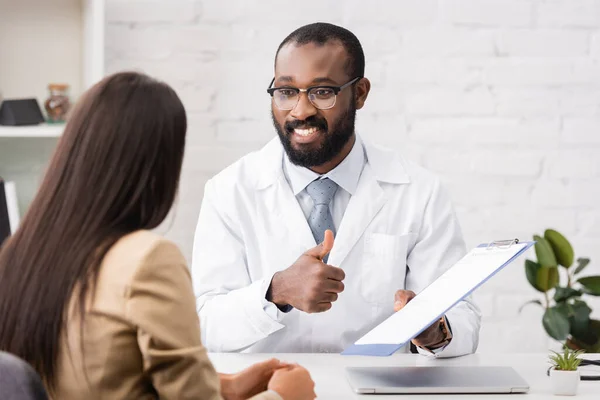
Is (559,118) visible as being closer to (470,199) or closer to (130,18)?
(470,199)

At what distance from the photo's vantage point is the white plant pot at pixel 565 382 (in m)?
1.53

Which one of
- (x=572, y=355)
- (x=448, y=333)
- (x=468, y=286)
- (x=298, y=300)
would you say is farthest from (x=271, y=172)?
(x=572, y=355)

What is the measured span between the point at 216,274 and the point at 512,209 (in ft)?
3.64

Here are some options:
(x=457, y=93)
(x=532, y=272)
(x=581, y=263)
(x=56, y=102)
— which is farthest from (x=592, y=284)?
(x=56, y=102)

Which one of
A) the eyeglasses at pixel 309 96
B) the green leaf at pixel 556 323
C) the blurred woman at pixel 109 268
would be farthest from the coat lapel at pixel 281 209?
the blurred woman at pixel 109 268

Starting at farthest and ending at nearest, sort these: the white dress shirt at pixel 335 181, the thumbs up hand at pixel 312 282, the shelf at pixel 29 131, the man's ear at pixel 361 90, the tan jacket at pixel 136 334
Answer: the shelf at pixel 29 131 → the man's ear at pixel 361 90 → the white dress shirt at pixel 335 181 → the thumbs up hand at pixel 312 282 → the tan jacket at pixel 136 334

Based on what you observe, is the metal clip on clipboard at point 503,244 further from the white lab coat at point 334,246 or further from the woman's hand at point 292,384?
the woman's hand at point 292,384

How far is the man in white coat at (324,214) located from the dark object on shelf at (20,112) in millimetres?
607

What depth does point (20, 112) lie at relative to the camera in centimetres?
245

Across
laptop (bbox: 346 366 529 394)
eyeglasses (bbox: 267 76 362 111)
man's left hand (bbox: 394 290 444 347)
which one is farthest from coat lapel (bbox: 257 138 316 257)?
laptop (bbox: 346 366 529 394)

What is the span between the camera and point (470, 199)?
276cm

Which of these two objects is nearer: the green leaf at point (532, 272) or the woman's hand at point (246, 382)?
the woman's hand at point (246, 382)

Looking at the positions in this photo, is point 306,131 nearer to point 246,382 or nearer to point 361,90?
point 361,90

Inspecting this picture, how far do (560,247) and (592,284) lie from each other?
138 mm
